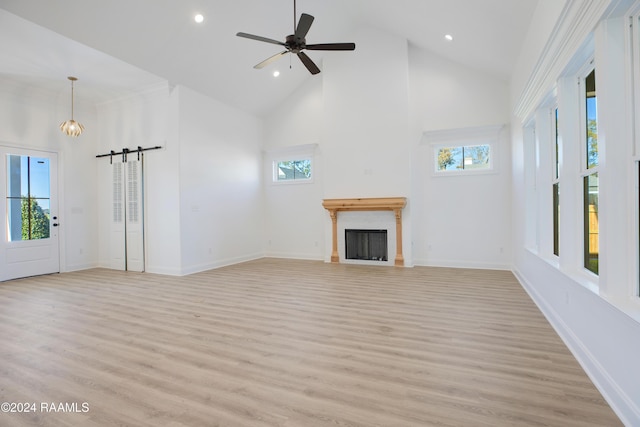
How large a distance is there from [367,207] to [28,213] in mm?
6294

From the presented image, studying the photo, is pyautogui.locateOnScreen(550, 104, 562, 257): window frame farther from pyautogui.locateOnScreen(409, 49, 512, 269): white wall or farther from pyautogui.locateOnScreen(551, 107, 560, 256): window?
pyautogui.locateOnScreen(409, 49, 512, 269): white wall

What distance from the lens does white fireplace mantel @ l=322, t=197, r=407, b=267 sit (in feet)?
20.8

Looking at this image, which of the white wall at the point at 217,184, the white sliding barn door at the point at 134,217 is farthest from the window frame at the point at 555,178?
the white sliding barn door at the point at 134,217

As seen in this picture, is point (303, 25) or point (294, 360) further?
point (303, 25)

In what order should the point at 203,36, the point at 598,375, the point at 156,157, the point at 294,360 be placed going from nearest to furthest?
the point at 598,375, the point at 294,360, the point at 203,36, the point at 156,157

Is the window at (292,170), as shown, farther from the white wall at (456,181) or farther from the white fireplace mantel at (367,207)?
the white wall at (456,181)

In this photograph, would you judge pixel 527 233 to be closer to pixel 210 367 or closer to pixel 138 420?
pixel 210 367

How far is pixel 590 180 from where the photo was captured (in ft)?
8.55

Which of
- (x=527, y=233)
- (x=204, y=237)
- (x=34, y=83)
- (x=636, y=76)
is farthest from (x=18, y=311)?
(x=527, y=233)

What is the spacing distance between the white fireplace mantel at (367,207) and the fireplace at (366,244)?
10.7 inches

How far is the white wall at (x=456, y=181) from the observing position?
6.00 metres

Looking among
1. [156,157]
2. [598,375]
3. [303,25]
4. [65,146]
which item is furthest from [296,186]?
[598,375]

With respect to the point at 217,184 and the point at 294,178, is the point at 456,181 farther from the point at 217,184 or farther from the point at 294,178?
the point at 217,184

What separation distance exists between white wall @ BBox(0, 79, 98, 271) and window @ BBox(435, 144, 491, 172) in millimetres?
7199
